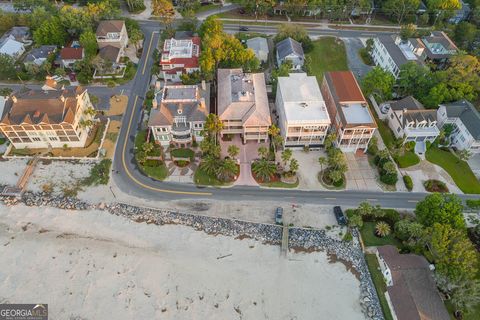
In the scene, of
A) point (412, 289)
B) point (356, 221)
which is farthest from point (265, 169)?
point (412, 289)

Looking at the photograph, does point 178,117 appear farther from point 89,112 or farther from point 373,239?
point 373,239

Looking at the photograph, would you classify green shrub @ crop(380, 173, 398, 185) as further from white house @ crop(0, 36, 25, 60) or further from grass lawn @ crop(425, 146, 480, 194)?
white house @ crop(0, 36, 25, 60)

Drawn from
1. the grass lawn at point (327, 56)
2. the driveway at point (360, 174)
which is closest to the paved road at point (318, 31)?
the grass lawn at point (327, 56)

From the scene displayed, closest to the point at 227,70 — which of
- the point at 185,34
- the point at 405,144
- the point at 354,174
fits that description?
the point at 185,34

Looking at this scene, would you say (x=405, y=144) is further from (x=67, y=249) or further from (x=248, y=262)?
(x=67, y=249)

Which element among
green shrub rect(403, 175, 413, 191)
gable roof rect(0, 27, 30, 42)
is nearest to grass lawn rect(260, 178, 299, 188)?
green shrub rect(403, 175, 413, 191)

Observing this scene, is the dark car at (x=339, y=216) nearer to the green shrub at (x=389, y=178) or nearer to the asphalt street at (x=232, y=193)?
the asphalt street at (x=232, y=193)
